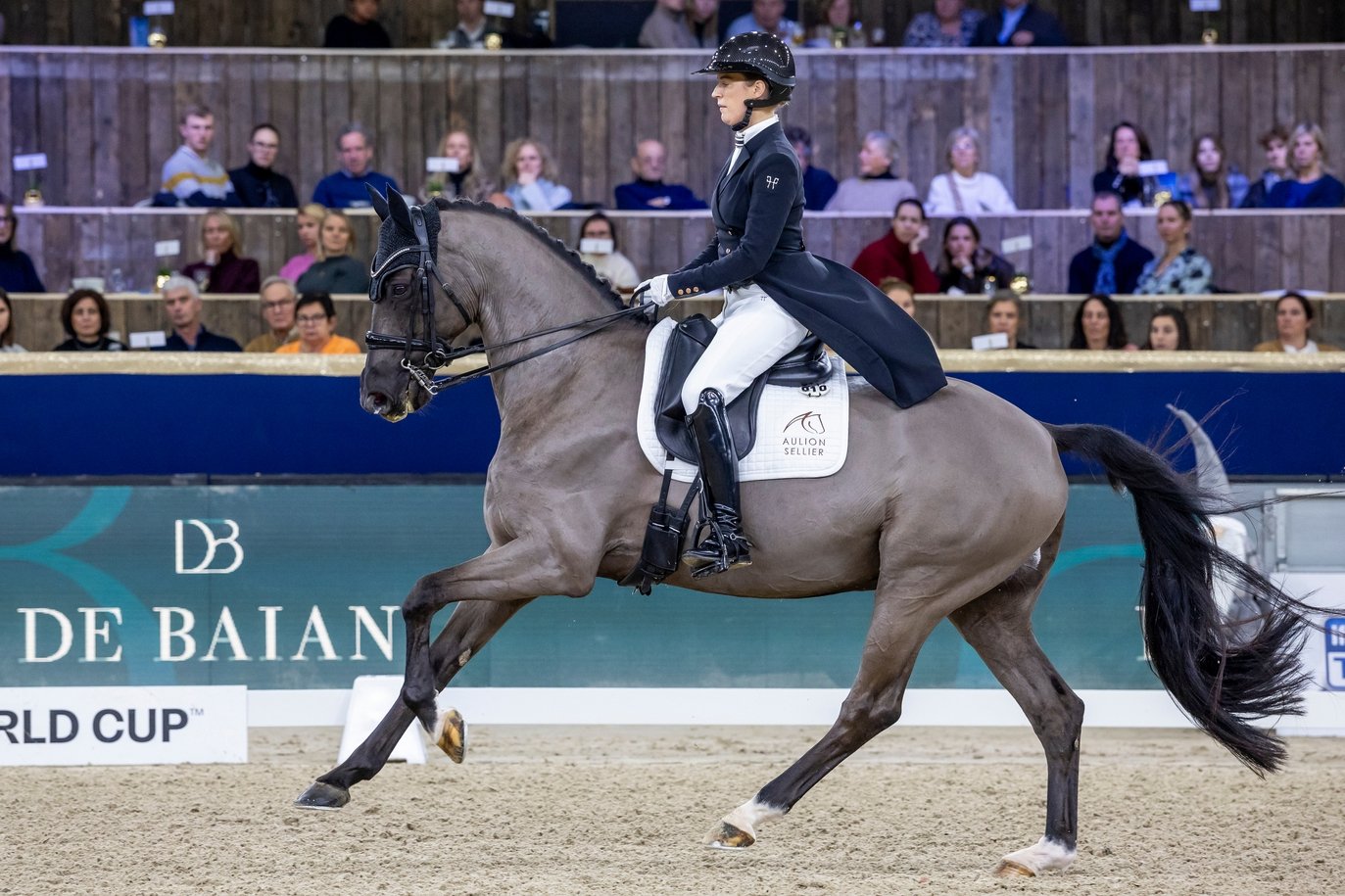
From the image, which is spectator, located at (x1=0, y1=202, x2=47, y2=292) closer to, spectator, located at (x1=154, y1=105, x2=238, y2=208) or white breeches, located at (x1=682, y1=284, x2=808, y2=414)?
spectator, located at (x1=154, y1=105, x2=238, y2=208)

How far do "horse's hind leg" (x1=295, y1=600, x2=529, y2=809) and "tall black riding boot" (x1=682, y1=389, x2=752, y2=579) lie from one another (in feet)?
2.08

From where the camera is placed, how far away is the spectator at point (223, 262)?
945 centimetres

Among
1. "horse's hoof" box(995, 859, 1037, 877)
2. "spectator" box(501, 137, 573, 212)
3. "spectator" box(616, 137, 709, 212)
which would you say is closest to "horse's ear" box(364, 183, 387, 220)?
"horse's hoof" box(995, 859, 1037, 877)

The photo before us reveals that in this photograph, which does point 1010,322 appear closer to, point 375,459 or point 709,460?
point 375,459

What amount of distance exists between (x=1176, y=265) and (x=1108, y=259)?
41 centimetres

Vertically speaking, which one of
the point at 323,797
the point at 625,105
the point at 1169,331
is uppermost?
the point at 625,105

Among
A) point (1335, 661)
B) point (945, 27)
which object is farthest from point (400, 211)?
point (945, 27)

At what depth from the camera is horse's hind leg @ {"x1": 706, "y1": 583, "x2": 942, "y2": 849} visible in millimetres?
4977

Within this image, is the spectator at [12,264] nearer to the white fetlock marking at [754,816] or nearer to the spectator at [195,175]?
the spectator at [195,175]

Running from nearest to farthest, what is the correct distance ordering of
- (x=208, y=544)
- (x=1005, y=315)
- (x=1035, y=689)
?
1. (x=1035, y=689)
2. (x=208, y=544)
3. (x=1005, y=315)

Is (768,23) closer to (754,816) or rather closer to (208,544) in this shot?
(208,544)

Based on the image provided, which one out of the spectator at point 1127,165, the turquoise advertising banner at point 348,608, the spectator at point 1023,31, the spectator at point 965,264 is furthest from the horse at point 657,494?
the spectator at point 1023,31

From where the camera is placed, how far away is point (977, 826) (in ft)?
18.8

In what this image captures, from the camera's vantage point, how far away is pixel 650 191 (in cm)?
1055
